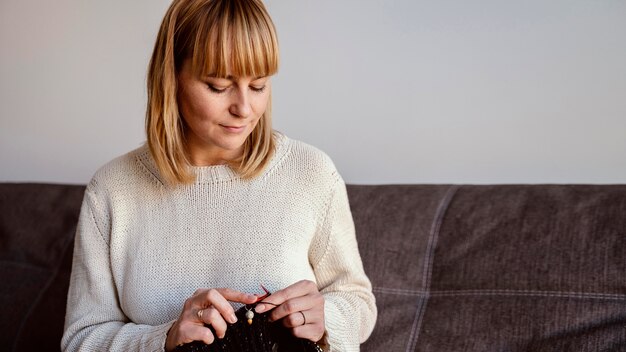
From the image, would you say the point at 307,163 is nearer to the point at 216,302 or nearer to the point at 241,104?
the point at 241,104

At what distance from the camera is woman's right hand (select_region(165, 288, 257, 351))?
3.84 feet

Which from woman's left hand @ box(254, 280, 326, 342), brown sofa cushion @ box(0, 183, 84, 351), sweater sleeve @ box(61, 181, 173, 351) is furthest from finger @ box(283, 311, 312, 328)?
brown sofa cushion @ box(0, 183, 84, 351)

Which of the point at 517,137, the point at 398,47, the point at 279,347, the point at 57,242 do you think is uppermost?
the point at 398,47

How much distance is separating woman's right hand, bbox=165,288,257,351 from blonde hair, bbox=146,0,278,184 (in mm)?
332

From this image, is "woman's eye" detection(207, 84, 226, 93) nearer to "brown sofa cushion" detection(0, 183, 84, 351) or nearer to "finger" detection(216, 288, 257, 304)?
"finger" detection(216, 288, 257, 304)

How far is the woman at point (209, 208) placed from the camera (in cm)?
132

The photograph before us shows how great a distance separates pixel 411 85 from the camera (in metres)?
1.87

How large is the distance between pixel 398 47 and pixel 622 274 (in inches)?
29.7

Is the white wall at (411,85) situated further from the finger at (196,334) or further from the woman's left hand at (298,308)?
the finger at (196,334)

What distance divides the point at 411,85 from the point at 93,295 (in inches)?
34.7

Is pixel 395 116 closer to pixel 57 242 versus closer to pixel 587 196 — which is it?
pixel 587 196

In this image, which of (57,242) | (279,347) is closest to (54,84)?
(57,242)

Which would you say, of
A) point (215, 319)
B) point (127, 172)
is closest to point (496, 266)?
point (215, 319)

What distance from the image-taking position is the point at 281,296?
1.21 m
